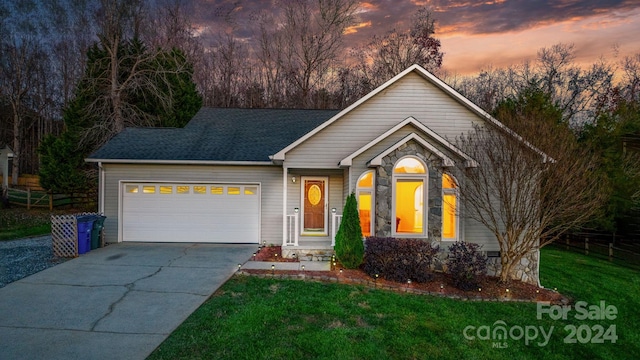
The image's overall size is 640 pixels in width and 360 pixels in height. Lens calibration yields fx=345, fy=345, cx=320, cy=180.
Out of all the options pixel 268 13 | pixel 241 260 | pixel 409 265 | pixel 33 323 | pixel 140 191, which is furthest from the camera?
pixel 268 13

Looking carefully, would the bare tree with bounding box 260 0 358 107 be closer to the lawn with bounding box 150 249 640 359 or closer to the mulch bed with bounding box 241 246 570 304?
the mulch bed with bounding box 241 246 570 304

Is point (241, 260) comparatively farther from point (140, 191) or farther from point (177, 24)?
point (177, 24)

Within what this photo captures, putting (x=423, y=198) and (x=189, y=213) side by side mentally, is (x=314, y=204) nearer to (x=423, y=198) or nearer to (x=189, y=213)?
(x=423, y=198)

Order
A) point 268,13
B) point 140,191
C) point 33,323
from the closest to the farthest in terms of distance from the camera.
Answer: point 33,323
point 140,191
point 268,13

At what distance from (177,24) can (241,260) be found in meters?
24.2

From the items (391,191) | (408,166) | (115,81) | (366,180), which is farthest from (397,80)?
(115,81)

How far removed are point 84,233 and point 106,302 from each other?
4754 millimetres

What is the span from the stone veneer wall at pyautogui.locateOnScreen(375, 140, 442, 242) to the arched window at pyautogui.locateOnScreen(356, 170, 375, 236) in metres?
0.32

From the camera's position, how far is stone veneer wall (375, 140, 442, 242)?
358 inches

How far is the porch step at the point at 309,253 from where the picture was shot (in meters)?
9.52

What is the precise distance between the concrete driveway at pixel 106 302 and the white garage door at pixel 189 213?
172 cm

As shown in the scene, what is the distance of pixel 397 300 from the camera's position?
671cm

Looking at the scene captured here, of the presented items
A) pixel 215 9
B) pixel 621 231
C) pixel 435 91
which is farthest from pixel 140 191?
pixel 215 9

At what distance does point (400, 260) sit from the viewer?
26.2 ft
